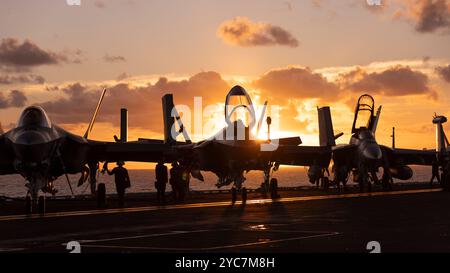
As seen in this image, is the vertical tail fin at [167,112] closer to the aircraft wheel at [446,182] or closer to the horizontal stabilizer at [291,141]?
the horizontal stabilizer at [291,141]

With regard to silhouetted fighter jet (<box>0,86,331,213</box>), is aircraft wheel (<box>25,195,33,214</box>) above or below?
below

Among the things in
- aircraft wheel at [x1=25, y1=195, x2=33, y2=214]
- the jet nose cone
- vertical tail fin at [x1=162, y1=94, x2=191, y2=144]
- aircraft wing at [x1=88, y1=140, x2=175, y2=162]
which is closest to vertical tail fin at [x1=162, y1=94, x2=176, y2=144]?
vertical tail fin at [x1=162, y1=94, x2=191, y2=144]

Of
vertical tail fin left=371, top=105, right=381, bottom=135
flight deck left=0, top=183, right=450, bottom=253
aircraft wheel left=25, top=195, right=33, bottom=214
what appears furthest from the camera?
vertical tail fin left=371, top=105, right=381, bottom=135

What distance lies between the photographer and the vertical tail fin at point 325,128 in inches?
2040

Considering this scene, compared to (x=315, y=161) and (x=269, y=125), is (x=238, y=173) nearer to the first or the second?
(x=269, y=125)

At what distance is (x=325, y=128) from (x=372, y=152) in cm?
1114

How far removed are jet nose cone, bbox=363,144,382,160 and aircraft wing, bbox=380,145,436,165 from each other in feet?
19.8

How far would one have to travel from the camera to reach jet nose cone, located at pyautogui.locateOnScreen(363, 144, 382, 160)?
41000mm

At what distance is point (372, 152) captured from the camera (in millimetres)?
41125

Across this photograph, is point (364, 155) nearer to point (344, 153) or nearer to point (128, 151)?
point (344, 153)

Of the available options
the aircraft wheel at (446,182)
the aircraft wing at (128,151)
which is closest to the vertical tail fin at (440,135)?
the aircraft wheel at (446,182)

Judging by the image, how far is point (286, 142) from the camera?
3762 centimetres

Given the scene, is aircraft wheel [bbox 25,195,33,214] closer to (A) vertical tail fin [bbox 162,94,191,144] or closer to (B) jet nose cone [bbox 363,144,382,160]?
(A) vertical tail fin [bbox 162,94,191,144]

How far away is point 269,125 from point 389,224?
14699 mm
